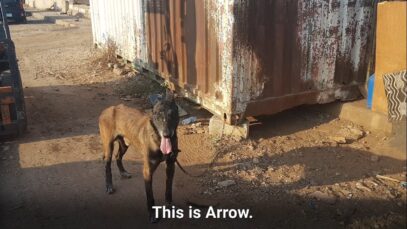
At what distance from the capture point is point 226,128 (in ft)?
18.3

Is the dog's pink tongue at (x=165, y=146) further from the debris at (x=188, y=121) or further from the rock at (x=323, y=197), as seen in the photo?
the debris at (x=188, y=121)

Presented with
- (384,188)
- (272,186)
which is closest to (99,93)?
(272,186)

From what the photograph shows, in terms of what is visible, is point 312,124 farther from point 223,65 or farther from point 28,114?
point 28,114

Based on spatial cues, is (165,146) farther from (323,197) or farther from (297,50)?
(297,50)

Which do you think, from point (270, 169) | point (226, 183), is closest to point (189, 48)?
point (270, 169)

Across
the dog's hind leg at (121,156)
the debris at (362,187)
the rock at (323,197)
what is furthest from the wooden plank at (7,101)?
the debris at (362,187)

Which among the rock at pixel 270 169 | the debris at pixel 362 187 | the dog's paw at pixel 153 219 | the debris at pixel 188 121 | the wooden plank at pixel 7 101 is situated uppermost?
the wooden plank at pixel 7 101

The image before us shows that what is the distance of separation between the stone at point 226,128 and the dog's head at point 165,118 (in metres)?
2.25

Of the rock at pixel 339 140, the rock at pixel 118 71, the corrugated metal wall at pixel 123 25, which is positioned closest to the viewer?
the rock at pixel 339 140

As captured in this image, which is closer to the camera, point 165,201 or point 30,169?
point 165,201

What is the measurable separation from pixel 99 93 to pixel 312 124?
4.26 meters

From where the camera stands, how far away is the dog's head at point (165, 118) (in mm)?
3246

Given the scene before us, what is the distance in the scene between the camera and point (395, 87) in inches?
96.2

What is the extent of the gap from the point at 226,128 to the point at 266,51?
118 centimetres
